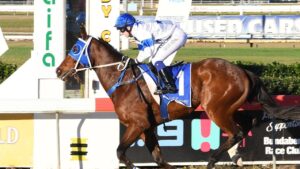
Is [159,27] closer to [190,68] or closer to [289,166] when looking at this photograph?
[190,68]

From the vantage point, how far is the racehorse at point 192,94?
6957mm

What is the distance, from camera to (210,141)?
25.5ft

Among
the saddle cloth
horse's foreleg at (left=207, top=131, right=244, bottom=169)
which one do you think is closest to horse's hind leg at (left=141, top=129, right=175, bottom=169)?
the saddle cloth

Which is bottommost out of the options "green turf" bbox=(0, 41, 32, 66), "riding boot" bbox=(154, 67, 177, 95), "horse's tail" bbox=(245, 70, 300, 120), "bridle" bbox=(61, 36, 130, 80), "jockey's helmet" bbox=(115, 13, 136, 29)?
"green turf" bbox=(0, 41, 32, 66)

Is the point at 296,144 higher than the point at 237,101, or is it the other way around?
the point at 237,101

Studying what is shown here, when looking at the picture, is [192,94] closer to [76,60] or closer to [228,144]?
[228,144]

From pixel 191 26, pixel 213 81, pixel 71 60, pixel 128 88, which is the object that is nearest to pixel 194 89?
pixel 213 81

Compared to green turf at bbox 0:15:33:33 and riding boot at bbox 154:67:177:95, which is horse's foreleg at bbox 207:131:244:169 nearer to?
riding boot at bbox 154:67:177:95

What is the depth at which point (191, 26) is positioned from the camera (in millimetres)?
31094

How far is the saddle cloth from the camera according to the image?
7020mm

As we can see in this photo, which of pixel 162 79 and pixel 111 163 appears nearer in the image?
pixel 162 79

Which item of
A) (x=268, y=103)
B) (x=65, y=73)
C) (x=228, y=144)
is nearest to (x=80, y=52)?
(x=65, y=73)

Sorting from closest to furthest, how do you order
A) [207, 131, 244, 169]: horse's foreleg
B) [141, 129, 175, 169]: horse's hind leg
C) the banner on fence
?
[207, 131, 244, 169]: horse's foreleg
[141, 129, 175, 169]: horse's hind leg
the banner on fence

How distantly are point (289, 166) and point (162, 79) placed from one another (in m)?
1.89
